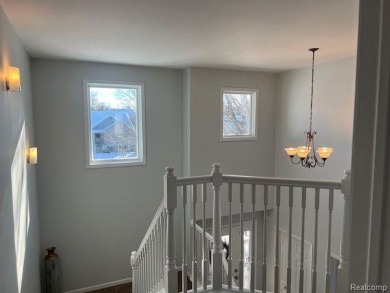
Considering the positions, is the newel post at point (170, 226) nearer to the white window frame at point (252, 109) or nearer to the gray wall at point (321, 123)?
the gray wall at point (321, 123)

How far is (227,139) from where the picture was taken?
543 centimetres

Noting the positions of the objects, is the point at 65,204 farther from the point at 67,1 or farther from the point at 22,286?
the point at 67,1

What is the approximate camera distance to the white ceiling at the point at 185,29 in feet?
7.55

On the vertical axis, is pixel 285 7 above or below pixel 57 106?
above

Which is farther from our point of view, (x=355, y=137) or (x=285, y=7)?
(x=285, y=7)

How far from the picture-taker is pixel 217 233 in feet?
7.82

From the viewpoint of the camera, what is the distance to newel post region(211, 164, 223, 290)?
7.63 ft

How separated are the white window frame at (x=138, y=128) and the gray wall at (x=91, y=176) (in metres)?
0.07

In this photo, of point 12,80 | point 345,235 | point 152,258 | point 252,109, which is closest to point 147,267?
point 152,258

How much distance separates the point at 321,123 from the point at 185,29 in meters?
3.04

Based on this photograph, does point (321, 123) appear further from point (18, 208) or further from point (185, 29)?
point (18, 208)

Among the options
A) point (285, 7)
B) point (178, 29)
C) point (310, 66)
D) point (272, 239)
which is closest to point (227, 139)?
point (310, 66)

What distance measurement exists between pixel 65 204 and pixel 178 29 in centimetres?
336

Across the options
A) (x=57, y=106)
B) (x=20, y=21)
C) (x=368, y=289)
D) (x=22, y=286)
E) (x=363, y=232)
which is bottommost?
(x=22, y=286)
